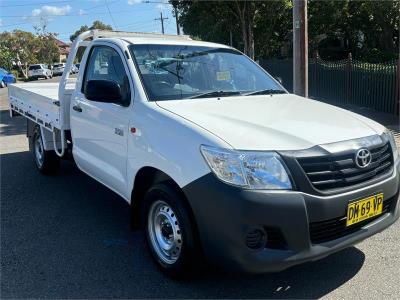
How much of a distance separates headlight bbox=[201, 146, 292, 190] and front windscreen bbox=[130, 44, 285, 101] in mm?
1215

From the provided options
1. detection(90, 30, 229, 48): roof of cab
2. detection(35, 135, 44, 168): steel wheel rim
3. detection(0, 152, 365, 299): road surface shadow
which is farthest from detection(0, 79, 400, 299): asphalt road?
detection(90, 30, 229, 48): roof of cab

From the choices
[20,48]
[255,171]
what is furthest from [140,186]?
[20,48]

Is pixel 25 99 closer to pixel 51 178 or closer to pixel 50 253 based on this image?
pixel 51 178

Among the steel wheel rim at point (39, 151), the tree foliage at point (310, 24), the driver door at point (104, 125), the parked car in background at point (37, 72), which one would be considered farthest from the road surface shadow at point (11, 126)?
the parked car in background at point (37, 72)

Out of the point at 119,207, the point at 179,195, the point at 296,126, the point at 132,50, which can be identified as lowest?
the point at 119,207

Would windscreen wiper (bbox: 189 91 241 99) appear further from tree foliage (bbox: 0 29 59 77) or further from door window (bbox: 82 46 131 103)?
tree foliage (bbox: 0 29 59 77)

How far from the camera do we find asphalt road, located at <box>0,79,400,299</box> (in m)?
3.69

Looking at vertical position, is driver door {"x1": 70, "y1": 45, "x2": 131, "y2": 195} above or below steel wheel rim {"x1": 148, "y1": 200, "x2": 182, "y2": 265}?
above

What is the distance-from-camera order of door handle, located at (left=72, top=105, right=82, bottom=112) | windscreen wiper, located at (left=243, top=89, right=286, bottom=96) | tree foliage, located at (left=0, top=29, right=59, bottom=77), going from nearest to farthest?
windscreen wiper, located at (left=243, top=89, right=286, bottom=96) → door handle, located at (left=72, top=105, right=82, bottom=112) → tree foliage, located at (left=0, top=29, right=59, bottom=77)

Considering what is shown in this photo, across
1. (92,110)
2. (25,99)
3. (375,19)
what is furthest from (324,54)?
(92,110)

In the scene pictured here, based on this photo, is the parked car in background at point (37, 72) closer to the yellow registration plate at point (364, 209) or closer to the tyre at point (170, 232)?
the tyre at point (170, 232)

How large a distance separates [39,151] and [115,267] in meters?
3.74

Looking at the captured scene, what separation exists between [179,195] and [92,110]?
180cm

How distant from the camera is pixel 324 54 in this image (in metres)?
31.4
